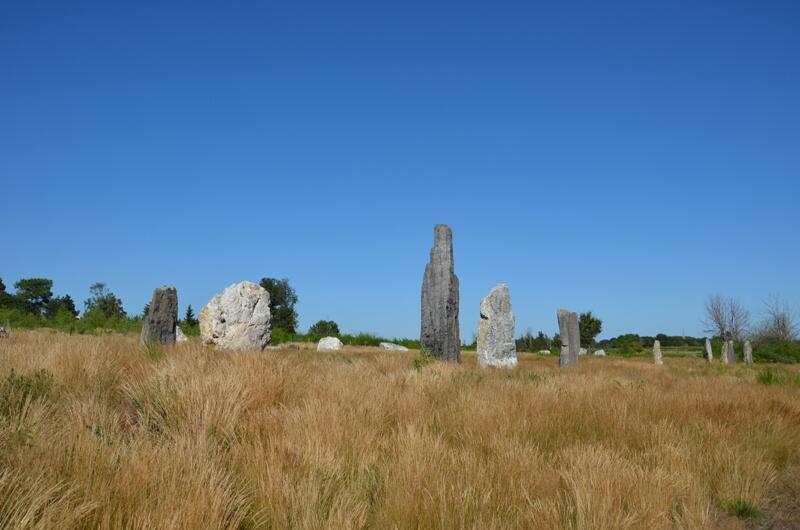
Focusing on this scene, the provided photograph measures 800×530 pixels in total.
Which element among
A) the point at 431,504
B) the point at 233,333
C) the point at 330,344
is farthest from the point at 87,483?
the point at 330,344

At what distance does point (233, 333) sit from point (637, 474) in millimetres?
13975

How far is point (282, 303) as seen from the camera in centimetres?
4888

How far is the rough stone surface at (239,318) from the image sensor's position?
16.3m

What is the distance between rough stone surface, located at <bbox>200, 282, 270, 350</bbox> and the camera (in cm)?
1631

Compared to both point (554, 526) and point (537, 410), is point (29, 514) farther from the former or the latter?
point (537, 410)

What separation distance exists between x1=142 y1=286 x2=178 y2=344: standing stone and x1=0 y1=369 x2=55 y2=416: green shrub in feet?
31.7

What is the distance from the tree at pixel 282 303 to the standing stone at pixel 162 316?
31.3m

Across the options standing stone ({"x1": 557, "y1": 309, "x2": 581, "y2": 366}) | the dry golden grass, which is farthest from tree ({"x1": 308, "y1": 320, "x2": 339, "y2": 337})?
the dry golden grass

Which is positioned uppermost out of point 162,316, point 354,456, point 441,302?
point 441,302

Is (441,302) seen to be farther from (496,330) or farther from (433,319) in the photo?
(496,330)

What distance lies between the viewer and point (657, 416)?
6.50 m

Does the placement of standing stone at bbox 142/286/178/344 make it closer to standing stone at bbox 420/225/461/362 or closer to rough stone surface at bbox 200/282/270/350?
rough stone surface at bbox 200/282/270/350

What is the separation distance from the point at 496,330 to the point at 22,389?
47.9ft

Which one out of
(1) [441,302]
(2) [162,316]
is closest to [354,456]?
(2) [162,316]
